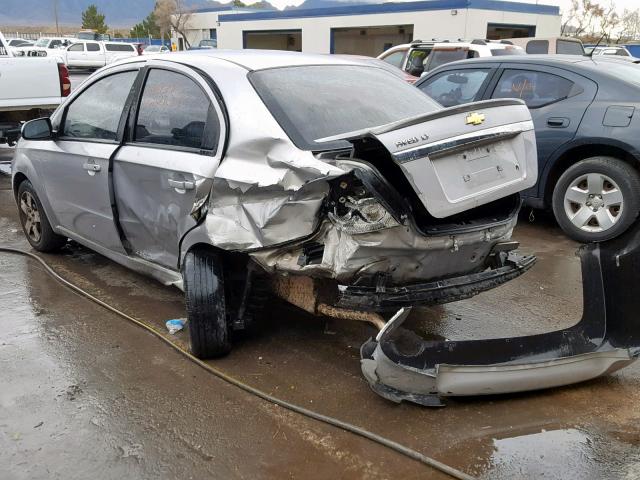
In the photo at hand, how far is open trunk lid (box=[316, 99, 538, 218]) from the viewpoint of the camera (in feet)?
9.18

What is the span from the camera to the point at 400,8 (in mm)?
34062

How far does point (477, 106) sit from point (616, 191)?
3.14 m

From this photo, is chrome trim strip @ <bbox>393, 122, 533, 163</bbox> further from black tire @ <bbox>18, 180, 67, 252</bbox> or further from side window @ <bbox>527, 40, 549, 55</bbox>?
side window @ <bbox>527, 40, 549, 55</bbox>

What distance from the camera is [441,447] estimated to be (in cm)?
286

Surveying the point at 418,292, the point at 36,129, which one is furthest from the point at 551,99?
the point at 36,129

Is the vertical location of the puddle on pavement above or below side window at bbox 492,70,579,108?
below

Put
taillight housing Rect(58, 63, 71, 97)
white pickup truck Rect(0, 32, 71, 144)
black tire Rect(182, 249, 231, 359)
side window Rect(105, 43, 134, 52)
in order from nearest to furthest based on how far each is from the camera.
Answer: black tire Rect(182, 249, 231, 359) < white pickup truck Rect(0, 32, 71, 144) < taillight housing Rect(58, 63, 71, 97) < side window Rect(105, 43, 134, 52)

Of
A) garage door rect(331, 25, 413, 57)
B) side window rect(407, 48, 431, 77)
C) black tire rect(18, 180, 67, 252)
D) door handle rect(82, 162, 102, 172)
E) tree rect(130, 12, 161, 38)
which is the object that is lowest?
black tire rect(18, 180, 67, 252)

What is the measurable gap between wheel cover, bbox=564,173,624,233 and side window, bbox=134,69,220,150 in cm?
380

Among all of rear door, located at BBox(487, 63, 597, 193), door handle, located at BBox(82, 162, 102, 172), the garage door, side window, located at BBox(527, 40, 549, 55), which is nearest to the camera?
door handle, located at BBox(82, 162, 102, 172)

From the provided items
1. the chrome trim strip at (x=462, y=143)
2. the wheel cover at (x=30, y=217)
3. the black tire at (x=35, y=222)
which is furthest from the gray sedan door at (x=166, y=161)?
the wheel cover at (x=30, y=217)

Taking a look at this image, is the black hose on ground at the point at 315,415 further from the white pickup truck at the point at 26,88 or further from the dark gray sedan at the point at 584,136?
the white pickup truck at the point at 26,88

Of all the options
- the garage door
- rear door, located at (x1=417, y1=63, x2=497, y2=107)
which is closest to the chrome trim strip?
rear door, located at (x1=417, y1=63, x2=497, y2=107)

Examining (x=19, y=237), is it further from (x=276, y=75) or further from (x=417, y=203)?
(x=417, y=203)
